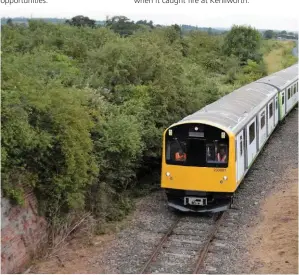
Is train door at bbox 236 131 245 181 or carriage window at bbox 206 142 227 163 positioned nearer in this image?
carriage window at bbox 206 142 227 163

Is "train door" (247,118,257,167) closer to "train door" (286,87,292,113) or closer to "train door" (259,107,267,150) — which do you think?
"train door" (259,107,267,150)

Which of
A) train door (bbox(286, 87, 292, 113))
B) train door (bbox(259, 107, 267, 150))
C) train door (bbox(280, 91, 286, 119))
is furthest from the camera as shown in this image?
train door (bbox(286, 87, 292, 113))

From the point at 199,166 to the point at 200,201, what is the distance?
933 mm

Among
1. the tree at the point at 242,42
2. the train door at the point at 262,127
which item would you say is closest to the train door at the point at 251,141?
the train door at the point at 262,127

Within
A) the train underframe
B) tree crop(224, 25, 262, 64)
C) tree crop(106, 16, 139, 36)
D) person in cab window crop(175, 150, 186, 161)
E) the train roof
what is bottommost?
the train underframe

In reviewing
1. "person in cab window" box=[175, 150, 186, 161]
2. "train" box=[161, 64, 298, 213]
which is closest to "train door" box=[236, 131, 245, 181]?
"train" box=[161, 64, 298, 213]

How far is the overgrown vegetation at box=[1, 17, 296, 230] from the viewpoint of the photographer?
10.7 meters

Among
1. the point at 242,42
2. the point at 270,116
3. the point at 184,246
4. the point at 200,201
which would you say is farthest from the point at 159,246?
the point at 242,42

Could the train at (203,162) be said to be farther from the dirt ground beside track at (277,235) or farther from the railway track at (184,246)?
the dirt ground beside track at (277,235)

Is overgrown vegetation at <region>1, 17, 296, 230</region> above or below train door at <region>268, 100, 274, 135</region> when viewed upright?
above

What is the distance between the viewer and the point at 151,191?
1617 cm

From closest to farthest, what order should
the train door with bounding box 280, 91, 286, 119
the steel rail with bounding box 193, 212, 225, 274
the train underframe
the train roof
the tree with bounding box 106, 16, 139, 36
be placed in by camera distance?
the steel rail with bounding box 193, 212, 225, 274, the train underframe, the train roof, the train door with bounding box 280, 91, 286, 119, the tree with bounding box 106, 16, 139, 36

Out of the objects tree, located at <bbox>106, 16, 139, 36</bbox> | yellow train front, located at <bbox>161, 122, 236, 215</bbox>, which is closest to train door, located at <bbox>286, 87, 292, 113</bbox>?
yellow train front, located at <bbox>161, 122, 236, 215</bbox>

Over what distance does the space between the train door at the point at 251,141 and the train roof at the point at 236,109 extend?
29cm
